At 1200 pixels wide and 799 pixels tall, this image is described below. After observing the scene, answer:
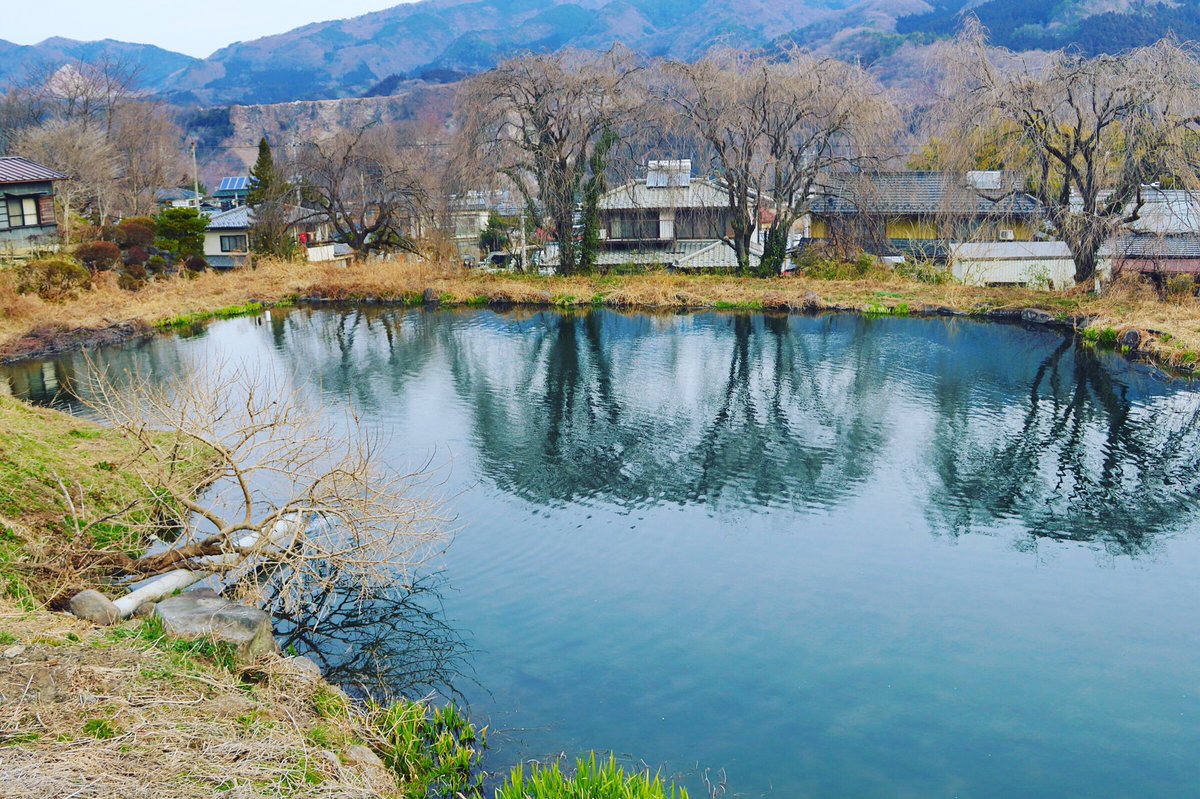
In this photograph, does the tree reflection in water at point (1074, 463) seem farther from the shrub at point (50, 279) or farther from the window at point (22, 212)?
the window at point (22, 212)

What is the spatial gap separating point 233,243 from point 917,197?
97.2ft

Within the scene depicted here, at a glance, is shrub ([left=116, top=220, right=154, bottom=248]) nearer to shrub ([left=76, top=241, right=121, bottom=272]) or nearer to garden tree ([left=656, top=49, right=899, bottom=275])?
shrub ([left=76, top=241, right=121, bottom=272])

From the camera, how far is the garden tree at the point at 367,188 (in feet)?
113

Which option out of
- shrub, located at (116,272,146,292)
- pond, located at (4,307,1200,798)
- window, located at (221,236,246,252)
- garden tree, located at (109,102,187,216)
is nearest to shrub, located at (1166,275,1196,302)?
pond, located at (4,307,1200,798)

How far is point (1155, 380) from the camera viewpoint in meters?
18.5

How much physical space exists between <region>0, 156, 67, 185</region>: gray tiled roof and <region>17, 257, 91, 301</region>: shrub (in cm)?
462

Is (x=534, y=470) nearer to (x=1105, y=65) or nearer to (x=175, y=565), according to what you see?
(x=175, y=565)

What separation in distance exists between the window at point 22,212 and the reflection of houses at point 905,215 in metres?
26.2

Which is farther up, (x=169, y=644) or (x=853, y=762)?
(x=169, y=644)

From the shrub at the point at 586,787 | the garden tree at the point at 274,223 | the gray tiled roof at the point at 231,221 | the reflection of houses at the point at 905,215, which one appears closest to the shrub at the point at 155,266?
the garden tree at the point at 274,223

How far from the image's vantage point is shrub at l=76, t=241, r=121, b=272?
29497 mm

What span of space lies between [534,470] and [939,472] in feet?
19.5

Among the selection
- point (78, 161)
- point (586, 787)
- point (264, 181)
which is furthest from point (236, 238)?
point (586, 787)

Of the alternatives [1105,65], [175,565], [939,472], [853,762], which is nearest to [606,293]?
[1105,65]
